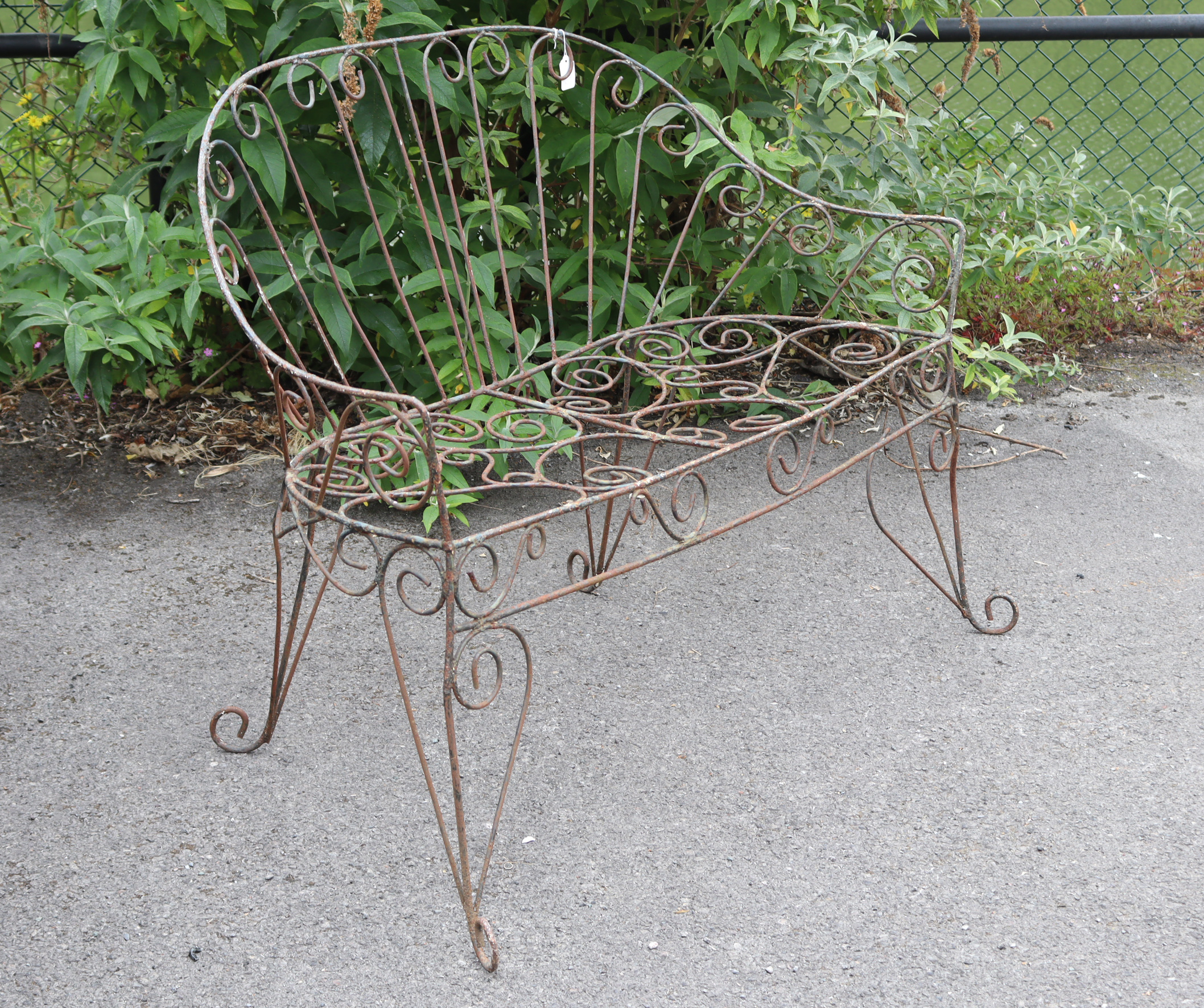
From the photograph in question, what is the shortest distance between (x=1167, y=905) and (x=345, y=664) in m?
1.53

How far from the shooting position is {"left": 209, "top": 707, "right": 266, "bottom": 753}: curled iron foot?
1.99m

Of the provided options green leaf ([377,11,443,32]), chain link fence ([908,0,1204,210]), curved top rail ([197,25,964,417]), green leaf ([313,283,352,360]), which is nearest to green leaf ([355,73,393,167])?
curved top rail ([197,25,964,417])

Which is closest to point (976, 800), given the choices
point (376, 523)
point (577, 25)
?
point (376, 523)

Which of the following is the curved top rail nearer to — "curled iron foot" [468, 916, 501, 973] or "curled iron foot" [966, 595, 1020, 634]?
"curled iron foot" [966, 595, 1020, 634]

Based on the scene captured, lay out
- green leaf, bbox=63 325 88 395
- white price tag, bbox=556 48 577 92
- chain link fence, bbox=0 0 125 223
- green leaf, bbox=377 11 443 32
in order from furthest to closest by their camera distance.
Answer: chain link fence, bbox=0 0 125 223 < green leaf, bbox=63 325 88 395 < green leaf, bbox=377 11 443 32 < white price tag, bbox=556 48 577 92

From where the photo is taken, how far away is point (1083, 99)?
4.29m

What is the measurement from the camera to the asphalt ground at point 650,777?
158 cm

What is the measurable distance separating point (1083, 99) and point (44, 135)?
3650 millimetres

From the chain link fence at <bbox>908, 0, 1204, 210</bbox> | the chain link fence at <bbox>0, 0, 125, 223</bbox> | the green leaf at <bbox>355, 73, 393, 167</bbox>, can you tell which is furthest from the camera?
the chain link fence at <bbox>908, 0, 1204, 210</bbox>

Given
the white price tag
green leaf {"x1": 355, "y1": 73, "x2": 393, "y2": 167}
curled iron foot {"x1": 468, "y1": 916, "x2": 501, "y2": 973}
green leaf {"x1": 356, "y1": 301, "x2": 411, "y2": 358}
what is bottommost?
curled iron foot {"x1": 468, "y1": 916, "x2": 501, "y2": 973}

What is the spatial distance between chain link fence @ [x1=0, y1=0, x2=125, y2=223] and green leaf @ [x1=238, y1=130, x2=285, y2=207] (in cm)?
76

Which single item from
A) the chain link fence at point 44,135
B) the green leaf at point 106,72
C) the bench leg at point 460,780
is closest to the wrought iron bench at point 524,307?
the bench leg at point 460,780

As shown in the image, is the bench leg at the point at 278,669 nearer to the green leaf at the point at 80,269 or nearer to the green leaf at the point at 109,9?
the green leaf at the point at 80,269

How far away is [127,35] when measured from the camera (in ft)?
8.82
